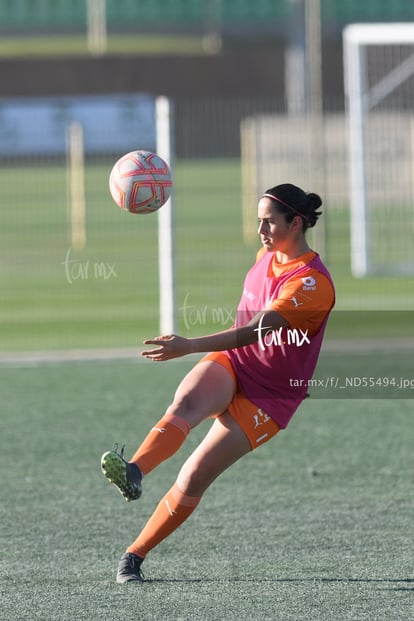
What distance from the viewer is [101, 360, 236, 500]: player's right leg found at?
5.32 meters

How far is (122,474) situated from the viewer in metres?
5.10

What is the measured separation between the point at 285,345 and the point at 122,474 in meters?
0.92

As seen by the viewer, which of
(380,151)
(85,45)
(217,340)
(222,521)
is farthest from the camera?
(85,45)

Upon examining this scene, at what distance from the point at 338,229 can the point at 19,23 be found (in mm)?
20580

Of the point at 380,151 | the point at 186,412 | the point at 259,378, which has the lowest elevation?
the point at 186,412

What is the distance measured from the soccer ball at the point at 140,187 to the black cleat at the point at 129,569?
5.29ft

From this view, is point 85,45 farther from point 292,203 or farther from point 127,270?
point 292,203

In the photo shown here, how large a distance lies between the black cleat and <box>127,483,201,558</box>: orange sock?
0.03 meters

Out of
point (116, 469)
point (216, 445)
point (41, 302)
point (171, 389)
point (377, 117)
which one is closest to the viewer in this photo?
point (116, 469)

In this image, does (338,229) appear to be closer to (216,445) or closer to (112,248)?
(112,248)

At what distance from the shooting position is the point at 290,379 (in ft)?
18.2

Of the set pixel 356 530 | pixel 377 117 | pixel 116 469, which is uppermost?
Result: pixel 377 117

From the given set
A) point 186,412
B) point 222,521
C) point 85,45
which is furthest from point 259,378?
point 85,45

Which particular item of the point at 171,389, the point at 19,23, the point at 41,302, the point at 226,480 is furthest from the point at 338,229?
the point at 19,23
